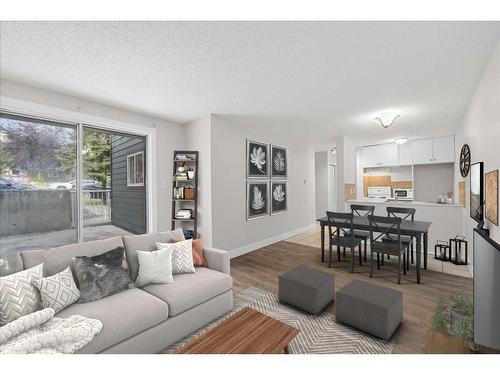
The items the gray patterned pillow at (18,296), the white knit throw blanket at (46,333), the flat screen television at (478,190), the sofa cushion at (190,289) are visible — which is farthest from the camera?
the flat screen television at (478,190)

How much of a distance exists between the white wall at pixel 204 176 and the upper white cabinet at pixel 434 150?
16.7ft

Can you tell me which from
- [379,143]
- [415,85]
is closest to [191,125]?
[415,85]

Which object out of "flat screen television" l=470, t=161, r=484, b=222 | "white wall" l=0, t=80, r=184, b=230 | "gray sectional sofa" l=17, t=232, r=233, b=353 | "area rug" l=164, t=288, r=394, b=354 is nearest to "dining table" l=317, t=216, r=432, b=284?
"flat screen television" l=470, t=161, r=484, b=222

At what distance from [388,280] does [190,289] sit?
2.65 m

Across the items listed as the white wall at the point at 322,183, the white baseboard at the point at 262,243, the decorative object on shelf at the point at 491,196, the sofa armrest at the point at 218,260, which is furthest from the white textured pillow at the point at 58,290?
the white wall at the point at 322,183

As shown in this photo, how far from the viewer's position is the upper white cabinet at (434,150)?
5.20 meters

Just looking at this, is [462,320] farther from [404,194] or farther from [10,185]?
[404,194]

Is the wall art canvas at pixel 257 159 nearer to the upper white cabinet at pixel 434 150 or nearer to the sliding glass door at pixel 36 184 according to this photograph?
the sliding glass door at pixel 36 184

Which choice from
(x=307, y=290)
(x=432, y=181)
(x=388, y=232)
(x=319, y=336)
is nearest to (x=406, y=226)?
(x=388, y=232)

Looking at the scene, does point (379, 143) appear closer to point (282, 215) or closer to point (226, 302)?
point (282, 215)

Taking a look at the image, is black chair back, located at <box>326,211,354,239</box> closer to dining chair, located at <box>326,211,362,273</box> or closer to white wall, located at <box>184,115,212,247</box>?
dining chair, located at <box>326,211,362,273</box>

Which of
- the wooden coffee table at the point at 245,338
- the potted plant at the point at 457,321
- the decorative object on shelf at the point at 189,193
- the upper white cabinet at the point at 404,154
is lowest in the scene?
the wooden coffee table at the point at 245,338

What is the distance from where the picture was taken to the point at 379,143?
20.2 feet

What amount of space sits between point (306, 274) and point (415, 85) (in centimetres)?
250
